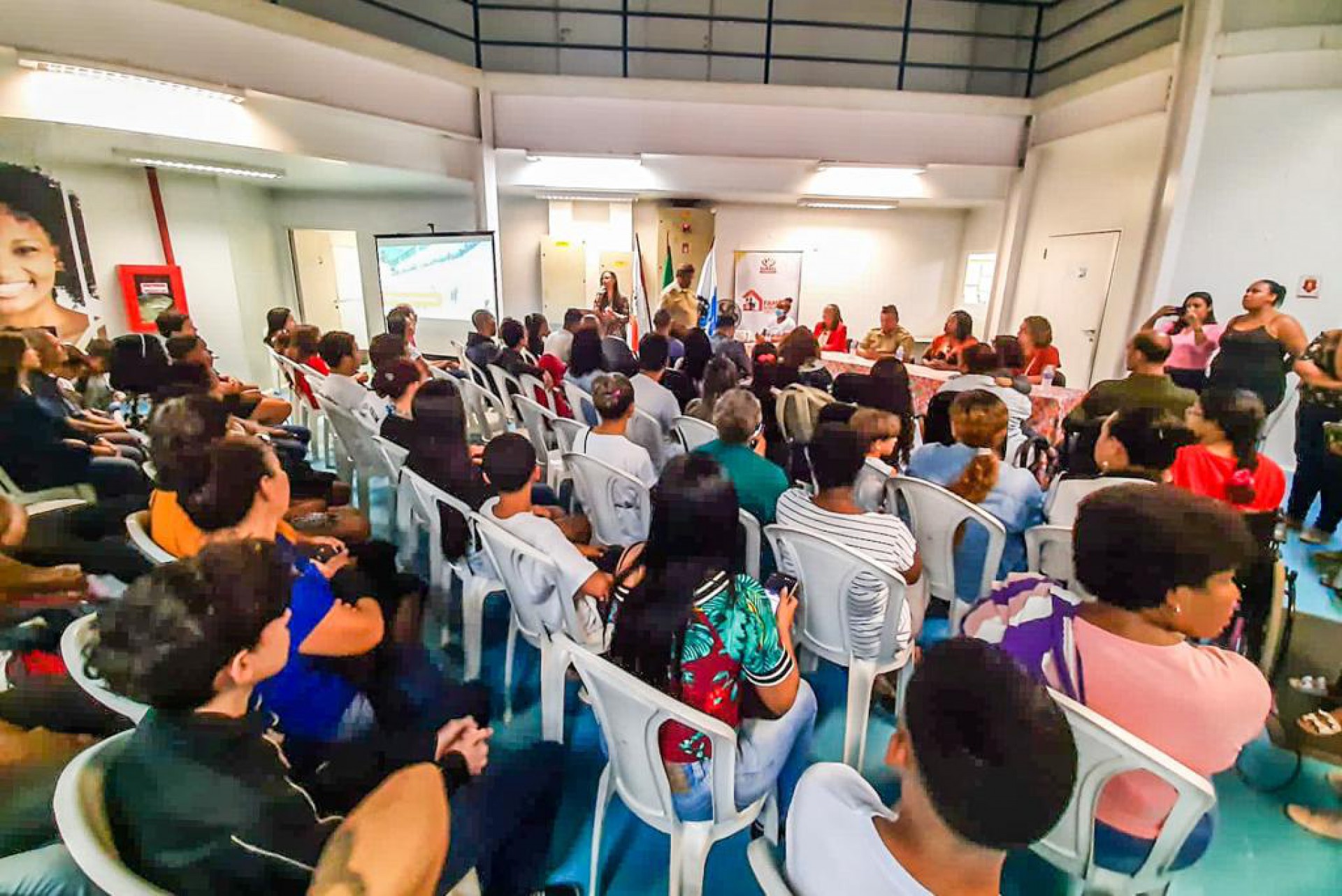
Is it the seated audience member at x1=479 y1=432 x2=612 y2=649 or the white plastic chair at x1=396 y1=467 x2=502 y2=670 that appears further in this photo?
the white plastic chair at x1=396 y1=467 x2=502 y2=670

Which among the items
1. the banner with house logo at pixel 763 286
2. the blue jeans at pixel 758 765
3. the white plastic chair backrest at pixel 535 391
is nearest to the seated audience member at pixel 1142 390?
the blue jeans at pixel 758 765

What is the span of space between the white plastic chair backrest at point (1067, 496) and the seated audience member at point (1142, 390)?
889 millimetres

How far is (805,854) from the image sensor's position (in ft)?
2.89

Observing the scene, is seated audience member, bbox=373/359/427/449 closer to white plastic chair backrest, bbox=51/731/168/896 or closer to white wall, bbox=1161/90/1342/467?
white plastic chair backrest, bbox=51/731/168/896

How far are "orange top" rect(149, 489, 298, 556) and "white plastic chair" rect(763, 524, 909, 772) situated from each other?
162cm

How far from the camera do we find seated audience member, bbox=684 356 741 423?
11.2ft

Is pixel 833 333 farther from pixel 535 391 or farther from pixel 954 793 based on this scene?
pixel 954 793

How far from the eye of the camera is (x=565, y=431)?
11.3 ft

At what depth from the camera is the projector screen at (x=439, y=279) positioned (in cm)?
689

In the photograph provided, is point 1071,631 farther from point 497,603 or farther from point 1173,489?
point 497,603

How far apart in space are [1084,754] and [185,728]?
160cm

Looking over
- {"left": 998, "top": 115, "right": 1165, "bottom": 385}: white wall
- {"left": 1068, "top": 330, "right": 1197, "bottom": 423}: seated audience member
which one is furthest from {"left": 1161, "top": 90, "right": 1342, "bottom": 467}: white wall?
{"left": 1068, "top": 330, "right": 1197, "bottom": 423}: seated audience member

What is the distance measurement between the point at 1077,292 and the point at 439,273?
7.46m

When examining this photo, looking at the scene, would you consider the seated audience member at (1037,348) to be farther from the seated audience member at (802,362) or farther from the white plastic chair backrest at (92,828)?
the white plastic chair backrest at (92,828)
